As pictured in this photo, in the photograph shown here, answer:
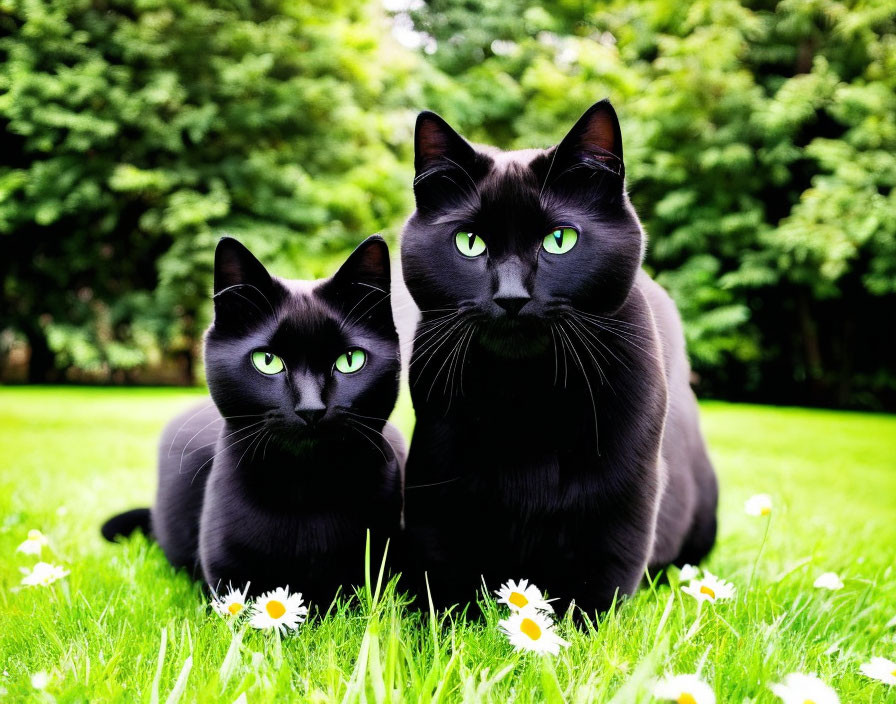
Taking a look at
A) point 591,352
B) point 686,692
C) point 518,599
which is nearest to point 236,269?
point 591,352

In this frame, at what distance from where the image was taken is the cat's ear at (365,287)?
1403 millimetres

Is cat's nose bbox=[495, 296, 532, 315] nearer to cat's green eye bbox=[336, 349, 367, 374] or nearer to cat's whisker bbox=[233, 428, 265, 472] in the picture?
cat's green eye bbox=[336, 349, 367, 374]

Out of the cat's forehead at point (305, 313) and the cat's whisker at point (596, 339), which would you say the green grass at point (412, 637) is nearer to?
the cat's whisker at point (596, 339)

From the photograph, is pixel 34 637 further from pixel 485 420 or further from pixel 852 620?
pixel 852 620

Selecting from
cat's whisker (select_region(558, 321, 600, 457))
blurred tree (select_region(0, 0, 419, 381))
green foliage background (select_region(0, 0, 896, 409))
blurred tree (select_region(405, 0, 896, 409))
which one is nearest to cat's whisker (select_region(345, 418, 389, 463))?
cat's whisker (select_region(558, 321, 600, 457))

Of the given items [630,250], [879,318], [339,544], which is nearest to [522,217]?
[630,250]

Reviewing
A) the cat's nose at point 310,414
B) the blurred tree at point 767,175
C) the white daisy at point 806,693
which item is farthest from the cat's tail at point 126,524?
the blurred tree at point 767,175

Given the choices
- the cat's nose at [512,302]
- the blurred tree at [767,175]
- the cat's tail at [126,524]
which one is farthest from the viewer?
the blurred tree at [767,175]

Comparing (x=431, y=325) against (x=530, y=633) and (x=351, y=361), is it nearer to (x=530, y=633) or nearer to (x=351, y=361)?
(x=351, y=361)

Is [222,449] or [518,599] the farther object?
[222,449]

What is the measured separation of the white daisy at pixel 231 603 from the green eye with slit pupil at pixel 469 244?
730 mm

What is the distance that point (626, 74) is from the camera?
8.56 m

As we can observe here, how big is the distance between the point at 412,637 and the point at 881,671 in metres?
0.77

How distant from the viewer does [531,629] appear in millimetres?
1018
